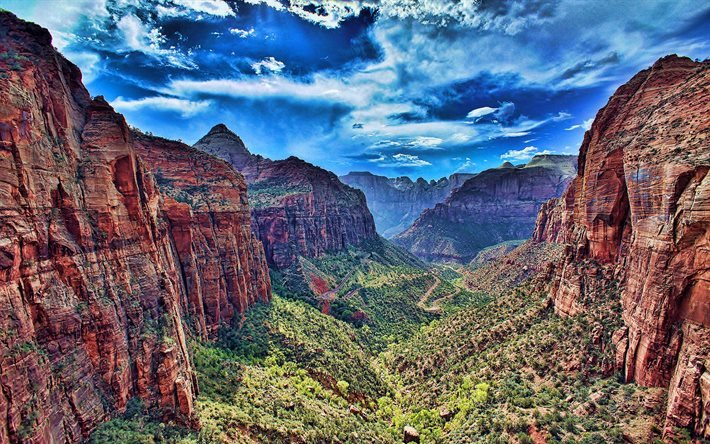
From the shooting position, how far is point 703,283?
87.9ft

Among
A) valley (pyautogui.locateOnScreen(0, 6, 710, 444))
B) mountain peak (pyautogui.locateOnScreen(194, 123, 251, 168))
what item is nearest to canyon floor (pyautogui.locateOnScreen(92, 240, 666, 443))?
valley (pyautogui.locateOnScreen(0, 6, 710, 444))

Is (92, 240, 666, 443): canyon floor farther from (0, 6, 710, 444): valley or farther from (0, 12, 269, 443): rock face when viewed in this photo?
(0, 12, 269, 443): rock face

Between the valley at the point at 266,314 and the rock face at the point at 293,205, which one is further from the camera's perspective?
the rock face at the point at 293,205

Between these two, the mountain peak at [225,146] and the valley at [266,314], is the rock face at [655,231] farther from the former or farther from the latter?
the mountain peak at [225,146]

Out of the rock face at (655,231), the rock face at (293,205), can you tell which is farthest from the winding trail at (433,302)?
the rock face at (655,231)

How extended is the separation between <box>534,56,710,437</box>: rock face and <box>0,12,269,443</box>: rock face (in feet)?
152

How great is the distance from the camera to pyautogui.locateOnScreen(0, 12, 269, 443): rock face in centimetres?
2247

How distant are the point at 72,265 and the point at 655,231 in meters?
54.0

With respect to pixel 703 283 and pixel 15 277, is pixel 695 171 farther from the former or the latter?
pixel 15 277

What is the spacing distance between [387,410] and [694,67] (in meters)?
64.5

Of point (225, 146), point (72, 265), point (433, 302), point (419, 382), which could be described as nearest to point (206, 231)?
point (72, 265)

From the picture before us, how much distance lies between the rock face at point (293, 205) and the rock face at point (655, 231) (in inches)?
3295

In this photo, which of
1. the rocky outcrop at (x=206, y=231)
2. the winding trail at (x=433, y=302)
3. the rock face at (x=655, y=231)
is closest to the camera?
the rock face at (x=655, y=231)

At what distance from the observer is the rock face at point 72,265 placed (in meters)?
22.5
